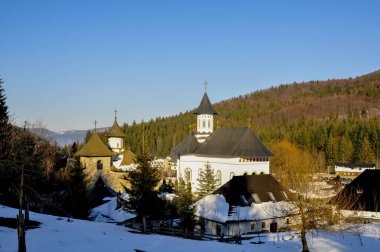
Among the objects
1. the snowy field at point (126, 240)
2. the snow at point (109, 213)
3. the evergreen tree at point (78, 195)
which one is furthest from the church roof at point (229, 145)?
the snowy field at point (126, 240)

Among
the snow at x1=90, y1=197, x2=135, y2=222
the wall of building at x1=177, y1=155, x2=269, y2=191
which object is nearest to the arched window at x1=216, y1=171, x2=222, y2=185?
the wall of building at x1=177, y1=155, x2=269, y2=191

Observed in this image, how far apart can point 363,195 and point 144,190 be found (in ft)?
65.9

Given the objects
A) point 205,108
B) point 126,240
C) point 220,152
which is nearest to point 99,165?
point 220,152

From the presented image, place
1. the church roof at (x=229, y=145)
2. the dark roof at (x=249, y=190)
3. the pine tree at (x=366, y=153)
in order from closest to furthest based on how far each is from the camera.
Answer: the dark roof at (x=249, y=190) < the church roof at (x=229, y=145) < the pine tree at (x=366, y=153)

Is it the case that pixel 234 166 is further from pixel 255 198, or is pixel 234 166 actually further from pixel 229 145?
pixel 255 198

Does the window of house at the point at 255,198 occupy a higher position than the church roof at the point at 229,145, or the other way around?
the church roof at the point at 229,145

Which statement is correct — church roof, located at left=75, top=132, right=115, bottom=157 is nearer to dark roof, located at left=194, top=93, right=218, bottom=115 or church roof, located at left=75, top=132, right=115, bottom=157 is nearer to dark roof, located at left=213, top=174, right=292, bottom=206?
dark roof, located at left=194, top=93, right=218, bottom=115

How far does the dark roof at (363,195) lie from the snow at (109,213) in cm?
1783

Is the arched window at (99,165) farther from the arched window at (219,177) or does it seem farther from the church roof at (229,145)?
the arched window at (219,177)

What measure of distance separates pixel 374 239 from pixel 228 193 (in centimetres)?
1391

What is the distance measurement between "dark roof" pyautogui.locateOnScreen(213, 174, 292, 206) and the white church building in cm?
789

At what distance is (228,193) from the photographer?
1357 inches

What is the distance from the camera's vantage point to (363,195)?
1341 inches

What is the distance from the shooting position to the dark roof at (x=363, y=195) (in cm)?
3238
